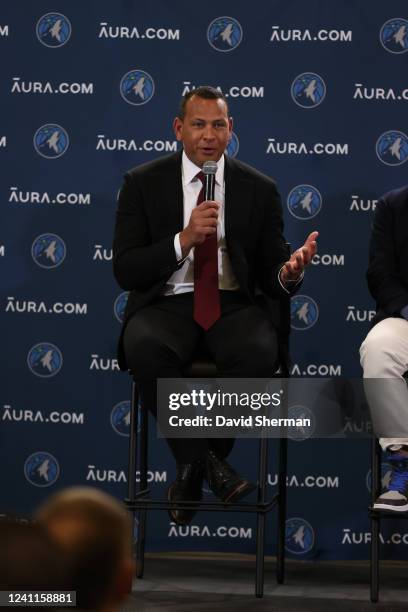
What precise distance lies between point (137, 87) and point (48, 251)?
82 cm

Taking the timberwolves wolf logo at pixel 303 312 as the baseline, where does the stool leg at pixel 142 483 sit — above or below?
below

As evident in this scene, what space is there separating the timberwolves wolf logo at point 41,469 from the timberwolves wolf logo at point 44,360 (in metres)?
0.35

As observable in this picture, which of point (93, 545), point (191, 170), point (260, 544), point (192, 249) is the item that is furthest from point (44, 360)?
point (93, 545)

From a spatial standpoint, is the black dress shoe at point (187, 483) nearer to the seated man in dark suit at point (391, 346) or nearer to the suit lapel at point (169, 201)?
the seated man in dark suit at point (391, 346)

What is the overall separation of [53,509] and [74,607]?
0.21 feet

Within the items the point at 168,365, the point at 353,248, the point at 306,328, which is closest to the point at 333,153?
the point at 353,248

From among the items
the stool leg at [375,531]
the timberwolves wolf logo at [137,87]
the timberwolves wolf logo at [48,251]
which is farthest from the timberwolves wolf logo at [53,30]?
the stool leg at [375,531]

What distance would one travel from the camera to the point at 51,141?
3.98 metres

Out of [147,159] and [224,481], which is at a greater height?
[147,159]

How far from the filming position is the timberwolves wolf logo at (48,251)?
395 cm

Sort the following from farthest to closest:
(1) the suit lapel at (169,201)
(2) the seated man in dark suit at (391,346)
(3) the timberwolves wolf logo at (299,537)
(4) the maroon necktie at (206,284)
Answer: (3) the timberwolves wolf logo at (299,537)
(1) the suit lapel at (169,201)
(4) the maroon necktie at (206,284)
(2) the seated man in dark suit at (391,346)

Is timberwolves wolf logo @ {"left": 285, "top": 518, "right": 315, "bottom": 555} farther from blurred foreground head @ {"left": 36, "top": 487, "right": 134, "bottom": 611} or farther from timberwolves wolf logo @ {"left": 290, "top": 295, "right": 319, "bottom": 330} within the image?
blurred foreground head @ {"left": 36, "top": 487, "right": 134, "bottom": 611}

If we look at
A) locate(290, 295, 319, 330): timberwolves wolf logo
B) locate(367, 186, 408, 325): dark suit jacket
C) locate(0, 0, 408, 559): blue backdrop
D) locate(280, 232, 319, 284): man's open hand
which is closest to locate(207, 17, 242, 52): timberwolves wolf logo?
locate(0, 0, 408, 559): blue backdrop

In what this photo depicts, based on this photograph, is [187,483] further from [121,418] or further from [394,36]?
[394,36]
